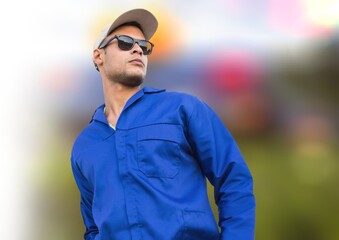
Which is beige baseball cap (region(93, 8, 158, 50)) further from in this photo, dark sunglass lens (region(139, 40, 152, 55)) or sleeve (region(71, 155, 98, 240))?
sleeve (region(71, 155, 98, 240))

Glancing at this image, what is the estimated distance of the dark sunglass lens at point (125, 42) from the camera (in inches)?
75.4

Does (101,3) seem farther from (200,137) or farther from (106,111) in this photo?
(200,137)

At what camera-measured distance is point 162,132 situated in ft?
5.58

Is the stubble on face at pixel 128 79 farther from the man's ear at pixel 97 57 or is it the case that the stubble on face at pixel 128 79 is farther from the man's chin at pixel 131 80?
the man's ear at pixel 97 57

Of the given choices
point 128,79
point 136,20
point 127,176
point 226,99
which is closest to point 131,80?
point 128,79

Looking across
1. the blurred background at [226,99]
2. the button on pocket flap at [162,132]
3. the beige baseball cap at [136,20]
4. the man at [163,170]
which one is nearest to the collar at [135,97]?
the man at [163,170]

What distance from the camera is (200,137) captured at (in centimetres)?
168

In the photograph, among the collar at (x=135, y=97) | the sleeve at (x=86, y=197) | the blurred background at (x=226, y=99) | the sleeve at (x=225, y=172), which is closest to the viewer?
the sleeve at (x=225, y=172)

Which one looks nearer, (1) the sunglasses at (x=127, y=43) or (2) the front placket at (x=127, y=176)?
(2) the front placket at (x=127, y=176)

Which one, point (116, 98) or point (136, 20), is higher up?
point (136, 20)

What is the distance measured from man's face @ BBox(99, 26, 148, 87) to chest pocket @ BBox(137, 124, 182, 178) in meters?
0.23

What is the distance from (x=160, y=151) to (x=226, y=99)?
1.35m

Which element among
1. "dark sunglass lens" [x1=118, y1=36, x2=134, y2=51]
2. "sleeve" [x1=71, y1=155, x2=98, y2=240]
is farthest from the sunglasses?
"sleeve" [x1=71, y1=155, x2=98, y2=240]

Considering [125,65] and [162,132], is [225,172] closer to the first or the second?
[162,132]
